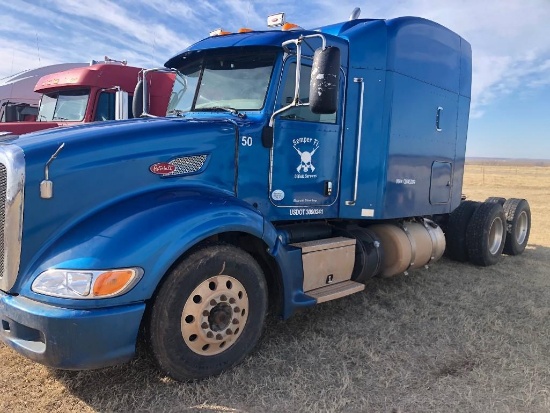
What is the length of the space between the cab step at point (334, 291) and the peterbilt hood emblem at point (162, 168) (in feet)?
5.73

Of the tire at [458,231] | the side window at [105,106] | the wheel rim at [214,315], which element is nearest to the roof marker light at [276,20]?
the wheel rim at [214,315]

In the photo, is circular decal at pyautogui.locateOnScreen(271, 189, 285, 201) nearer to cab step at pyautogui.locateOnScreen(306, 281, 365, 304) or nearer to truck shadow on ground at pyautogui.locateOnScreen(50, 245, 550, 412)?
cab step at pyautogui.locateOnScreen(306, 281, 365, 304)

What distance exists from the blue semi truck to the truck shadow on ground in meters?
0.25

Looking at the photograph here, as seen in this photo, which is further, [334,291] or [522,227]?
[522,227]

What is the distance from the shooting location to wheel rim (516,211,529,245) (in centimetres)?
874

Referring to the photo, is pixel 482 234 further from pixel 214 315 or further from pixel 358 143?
pixel 214 315

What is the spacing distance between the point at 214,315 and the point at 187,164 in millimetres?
1194

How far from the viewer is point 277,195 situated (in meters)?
4.43

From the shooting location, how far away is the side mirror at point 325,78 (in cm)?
380

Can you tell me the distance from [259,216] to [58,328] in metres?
1.69

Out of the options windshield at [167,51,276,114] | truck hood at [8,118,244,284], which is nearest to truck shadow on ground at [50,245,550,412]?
truck hood at [8,118,244,284]

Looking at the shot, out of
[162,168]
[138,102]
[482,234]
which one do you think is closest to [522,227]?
[482,234]

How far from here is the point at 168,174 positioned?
361cm

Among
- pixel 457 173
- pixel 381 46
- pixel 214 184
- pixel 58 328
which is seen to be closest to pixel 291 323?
pixel 214 184
